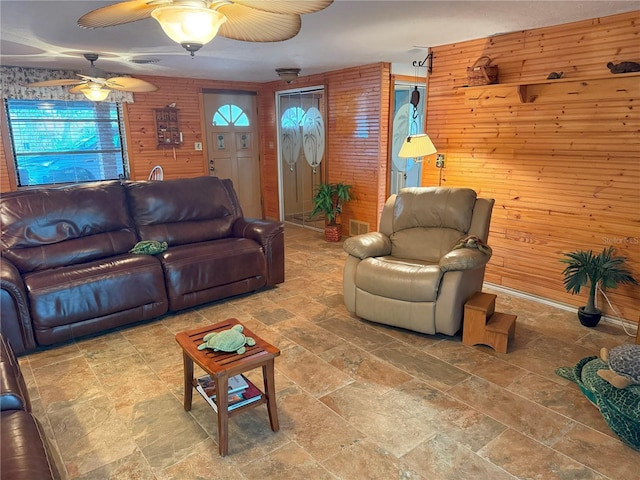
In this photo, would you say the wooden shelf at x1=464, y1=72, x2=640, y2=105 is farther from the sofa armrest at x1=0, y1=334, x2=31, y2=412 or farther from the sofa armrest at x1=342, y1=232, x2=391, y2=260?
the sofa armrest at x1=0, y1=334, x2=31, y2=412

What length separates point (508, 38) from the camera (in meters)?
3.67

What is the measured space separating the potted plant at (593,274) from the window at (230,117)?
17.1 feet

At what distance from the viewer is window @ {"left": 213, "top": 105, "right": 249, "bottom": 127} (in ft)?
21.9

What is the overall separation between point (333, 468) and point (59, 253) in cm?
265

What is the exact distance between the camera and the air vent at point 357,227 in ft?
18.5

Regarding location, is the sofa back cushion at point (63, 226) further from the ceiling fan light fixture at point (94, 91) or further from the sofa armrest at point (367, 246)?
the sofa armrest at point (367, 246)

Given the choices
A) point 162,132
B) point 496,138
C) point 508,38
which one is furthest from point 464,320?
point 162,132

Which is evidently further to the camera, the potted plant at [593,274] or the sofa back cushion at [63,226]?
the sofa back cushion at [63,226]

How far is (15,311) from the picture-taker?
2.83m

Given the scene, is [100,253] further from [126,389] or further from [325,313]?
[325,313]

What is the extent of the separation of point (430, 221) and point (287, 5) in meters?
2.43

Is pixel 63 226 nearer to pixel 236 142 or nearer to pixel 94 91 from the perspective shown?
pixel 94 91

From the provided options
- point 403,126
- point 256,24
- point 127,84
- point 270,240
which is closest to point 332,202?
point 403,126

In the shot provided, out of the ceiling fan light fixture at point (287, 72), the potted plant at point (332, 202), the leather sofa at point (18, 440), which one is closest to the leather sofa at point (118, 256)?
the leather sofa at point (18, 440)
